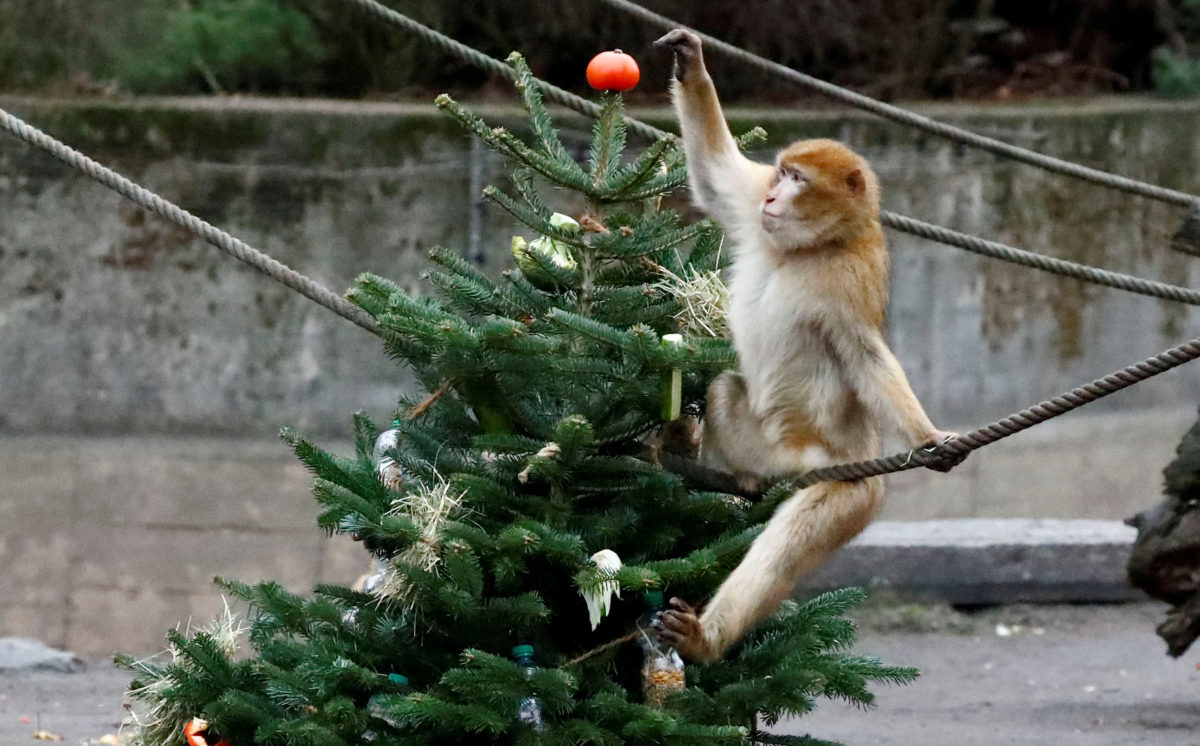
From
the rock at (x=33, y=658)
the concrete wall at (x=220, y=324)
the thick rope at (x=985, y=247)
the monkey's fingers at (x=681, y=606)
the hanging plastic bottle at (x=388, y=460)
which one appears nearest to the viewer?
the monkey's fingers at (x=681, y=606)

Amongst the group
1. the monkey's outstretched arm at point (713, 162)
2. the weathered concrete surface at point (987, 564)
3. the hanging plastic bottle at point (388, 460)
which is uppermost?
the monkey's outstretched arm at point (713, 162)

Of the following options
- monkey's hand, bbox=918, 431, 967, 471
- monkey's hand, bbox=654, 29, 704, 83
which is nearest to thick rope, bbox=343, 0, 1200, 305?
monkey's hand, bbox=654, 29, 704, 83

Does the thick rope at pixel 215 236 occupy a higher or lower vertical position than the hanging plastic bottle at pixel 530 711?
higher

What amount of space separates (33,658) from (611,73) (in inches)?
204

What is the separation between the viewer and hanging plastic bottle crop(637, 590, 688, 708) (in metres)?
3.50

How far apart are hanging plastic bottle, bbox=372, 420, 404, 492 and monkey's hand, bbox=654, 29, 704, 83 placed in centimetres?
127

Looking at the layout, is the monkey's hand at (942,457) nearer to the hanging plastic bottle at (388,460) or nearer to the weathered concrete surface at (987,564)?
the hanging plastic bottle at (388,460)

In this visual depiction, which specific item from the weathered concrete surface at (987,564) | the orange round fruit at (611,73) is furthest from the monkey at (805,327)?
the weathered concrete surface at (987,564)

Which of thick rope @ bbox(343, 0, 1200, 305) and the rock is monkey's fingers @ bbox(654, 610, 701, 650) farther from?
the rock

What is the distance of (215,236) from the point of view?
4.16 metres

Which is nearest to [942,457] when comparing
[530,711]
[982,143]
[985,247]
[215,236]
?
[530,711]

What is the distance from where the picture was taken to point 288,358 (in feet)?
30.9

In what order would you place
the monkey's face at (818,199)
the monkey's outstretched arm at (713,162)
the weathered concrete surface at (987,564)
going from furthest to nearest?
the weathered concrete surface at (987,564) → the monkey's outstretched arm at (713,162) → the monkey's face at (818,199)

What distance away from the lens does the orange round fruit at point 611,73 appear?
3668mm
